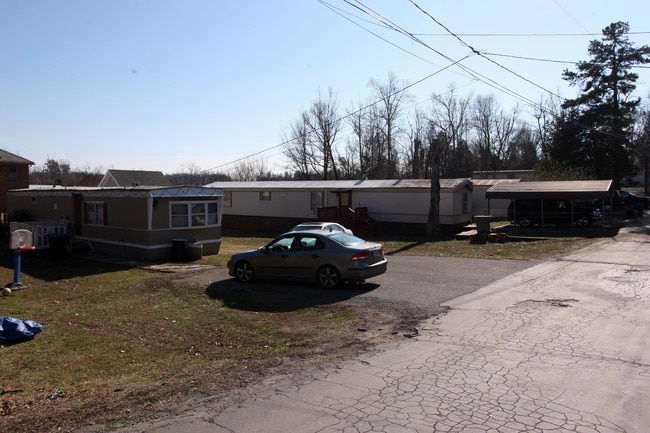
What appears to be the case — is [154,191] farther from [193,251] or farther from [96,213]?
[96,213]


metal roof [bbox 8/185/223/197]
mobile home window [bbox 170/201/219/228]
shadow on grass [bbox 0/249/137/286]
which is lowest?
shadow on grass [bbox 0/249/137/286]

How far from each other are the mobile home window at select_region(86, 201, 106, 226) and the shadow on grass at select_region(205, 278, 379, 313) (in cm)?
1002

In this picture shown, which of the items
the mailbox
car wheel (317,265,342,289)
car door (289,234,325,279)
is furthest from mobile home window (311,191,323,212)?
car wheel (317,265,342,289)

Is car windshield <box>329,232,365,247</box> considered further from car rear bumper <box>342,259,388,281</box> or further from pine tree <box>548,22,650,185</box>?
pine tree <box>548,22,650,185</box>

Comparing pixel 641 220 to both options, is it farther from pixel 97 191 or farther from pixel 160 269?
pixel 97 191

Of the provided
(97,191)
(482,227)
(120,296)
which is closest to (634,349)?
(120,296)

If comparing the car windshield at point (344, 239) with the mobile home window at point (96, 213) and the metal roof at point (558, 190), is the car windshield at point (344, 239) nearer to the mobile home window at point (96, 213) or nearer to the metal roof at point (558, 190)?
the mobile home window at point (96, 213)

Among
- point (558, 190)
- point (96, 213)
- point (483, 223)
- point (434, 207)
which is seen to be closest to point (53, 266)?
point (96, 213)

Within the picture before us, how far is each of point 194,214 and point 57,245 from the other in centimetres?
566

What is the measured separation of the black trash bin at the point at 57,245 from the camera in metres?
20.1

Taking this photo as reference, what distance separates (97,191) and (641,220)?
105ft

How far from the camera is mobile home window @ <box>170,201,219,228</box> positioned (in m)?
19.9

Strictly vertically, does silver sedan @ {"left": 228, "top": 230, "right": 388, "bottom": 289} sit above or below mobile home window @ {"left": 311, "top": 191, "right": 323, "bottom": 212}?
below

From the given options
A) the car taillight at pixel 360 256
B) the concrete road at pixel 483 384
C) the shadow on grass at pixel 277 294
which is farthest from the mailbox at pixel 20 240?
the concrete road at pixel 483 384
